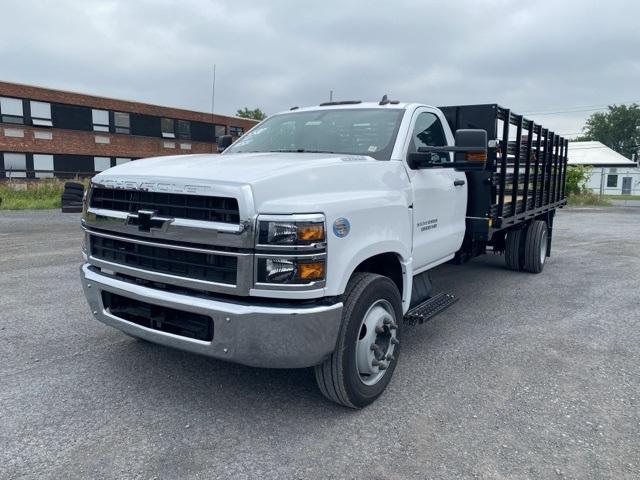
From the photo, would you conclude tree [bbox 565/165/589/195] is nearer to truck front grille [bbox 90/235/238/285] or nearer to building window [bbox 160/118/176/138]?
building window [bbox 160/118/176/138]

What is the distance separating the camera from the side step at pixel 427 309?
388 centimetres

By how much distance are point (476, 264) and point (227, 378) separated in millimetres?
5925

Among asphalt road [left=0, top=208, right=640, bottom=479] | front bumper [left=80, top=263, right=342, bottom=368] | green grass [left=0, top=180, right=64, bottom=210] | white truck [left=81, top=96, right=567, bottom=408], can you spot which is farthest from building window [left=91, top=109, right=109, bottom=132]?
front bumper [left=80, top=263, right=342, bottom=368]

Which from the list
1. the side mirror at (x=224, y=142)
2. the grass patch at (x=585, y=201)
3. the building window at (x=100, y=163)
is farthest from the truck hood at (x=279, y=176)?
the building window at (x=100, y=163)

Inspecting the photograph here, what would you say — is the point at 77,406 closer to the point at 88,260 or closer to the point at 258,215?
the point at 88,260

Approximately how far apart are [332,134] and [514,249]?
15.2 ft

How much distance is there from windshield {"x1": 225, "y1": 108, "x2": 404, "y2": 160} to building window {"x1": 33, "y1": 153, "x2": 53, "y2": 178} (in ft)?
94.9

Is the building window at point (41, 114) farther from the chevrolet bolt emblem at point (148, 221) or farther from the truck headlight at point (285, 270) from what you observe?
the truck headlight at point (285, 270)

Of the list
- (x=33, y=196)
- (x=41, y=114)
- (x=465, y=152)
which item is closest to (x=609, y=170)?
(x=41, y=114)

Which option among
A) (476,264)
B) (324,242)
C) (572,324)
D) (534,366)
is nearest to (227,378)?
(324,242)

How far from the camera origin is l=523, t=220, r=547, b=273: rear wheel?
24.8 ft

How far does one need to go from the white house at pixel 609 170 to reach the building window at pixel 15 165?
4001cm

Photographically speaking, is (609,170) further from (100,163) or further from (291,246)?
(291,246)

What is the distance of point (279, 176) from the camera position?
2.86 meters
